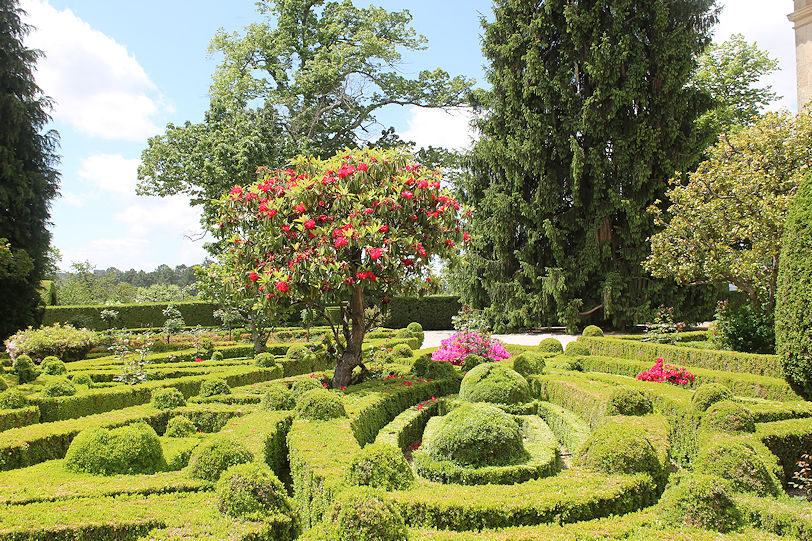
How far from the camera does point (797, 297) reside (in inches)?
302

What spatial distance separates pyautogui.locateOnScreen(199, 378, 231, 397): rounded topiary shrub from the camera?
858 cm

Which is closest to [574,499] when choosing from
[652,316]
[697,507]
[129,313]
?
[697,507]

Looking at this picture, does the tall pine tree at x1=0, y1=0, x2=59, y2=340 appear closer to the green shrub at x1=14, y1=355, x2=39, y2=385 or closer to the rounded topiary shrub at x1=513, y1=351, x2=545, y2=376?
the green shrub at x1=14, y1=355, x2=39, y2=385

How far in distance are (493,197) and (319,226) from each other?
61.0ft

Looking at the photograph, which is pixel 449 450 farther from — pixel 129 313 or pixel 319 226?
pixel 129 313

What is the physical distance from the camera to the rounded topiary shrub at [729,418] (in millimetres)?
5891

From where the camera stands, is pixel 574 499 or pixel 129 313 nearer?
pixel 574 499

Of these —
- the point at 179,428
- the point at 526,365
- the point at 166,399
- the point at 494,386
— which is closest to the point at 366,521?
the point at 179,428

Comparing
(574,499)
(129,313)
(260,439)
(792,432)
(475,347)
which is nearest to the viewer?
(574,499)

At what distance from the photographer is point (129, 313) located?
Answer: 28047 millimetres

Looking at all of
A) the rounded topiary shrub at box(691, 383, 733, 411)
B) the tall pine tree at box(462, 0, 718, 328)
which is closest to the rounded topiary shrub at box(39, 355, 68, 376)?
the rounded topiary shrub at box(691, 383, 733, 411)

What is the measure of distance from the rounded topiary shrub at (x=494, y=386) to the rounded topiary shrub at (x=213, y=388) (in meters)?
4.12

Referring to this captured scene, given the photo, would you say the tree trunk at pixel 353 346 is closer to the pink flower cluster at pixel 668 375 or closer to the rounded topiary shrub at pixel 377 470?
the rounded topiary shrub at pixel 377 470

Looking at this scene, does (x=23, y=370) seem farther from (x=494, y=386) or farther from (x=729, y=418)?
(x=729, y=418)
